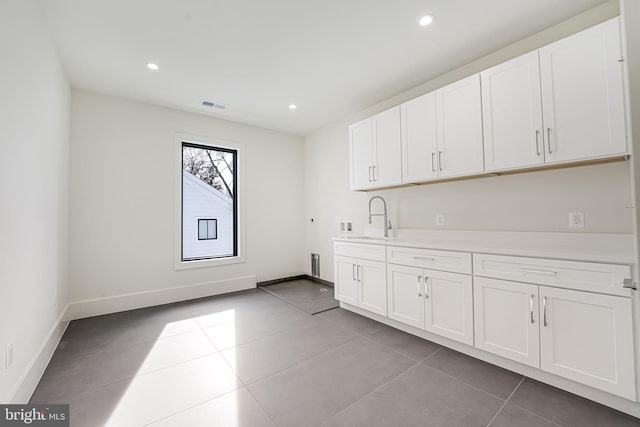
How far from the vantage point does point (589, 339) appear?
5.52 feet

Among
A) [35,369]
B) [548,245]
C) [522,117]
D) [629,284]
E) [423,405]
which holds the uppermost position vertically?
[522,117]

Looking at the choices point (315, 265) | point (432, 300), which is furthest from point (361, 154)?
point (315, 265)

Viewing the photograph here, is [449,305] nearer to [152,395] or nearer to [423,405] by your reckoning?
[423,405]

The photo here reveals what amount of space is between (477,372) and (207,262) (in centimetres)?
365

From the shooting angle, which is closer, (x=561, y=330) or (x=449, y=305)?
(x=561, y=330)

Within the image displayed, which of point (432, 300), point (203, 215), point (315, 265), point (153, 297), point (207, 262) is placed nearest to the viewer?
point (432, 300)

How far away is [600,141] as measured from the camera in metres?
1.82

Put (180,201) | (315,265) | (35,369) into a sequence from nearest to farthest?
(35,369) → (180,201) → (315,265)

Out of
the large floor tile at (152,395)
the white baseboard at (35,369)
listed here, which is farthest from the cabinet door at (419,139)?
the white baseboard at (35,369)

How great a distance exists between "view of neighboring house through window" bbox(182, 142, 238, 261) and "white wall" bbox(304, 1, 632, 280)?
1.85m

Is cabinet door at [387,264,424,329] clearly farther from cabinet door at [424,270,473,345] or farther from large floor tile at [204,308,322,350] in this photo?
large floor tile at [204,308,322,350]

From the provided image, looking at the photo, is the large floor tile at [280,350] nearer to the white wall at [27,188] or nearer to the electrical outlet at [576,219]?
the white wall at [27,188]

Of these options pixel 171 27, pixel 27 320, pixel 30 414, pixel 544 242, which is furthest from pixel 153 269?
pixel 544 242

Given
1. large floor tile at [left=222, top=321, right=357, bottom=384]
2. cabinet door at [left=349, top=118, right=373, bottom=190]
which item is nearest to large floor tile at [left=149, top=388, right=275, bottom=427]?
large floor tile at [left=222, top=321, right=357, bottom=384]
